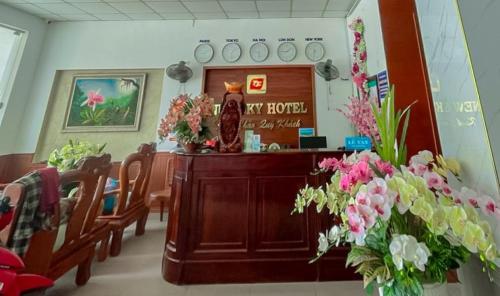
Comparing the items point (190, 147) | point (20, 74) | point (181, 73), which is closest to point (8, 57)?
point (20, 74)

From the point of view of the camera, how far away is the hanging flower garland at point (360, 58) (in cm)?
→ 288

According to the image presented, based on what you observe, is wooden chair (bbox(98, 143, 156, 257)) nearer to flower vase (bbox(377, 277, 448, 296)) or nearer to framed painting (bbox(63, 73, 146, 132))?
framed painting (bbox(63, 73, 146, 132))

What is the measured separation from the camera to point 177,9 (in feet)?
11.6

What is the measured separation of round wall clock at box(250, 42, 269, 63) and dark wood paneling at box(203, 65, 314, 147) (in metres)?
0.16

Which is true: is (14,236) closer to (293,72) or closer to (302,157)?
(302,157)

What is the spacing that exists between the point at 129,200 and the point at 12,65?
135 inches

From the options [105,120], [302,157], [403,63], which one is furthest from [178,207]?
[105,120]

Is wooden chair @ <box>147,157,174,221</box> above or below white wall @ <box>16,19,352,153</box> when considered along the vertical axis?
below

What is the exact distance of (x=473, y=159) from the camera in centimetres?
67

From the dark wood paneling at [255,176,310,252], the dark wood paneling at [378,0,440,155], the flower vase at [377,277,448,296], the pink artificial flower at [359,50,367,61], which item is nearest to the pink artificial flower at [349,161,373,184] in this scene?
the flower vase at [377,277,448,296]

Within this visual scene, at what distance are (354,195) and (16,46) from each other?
5.52 m

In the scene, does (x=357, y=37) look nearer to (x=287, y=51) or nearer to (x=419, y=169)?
(x=287, y=51)

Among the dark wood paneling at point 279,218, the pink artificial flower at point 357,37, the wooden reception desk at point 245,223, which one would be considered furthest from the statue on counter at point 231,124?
the pink artificial flower at point 357,37

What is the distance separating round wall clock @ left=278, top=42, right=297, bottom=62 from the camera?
3680 mm
